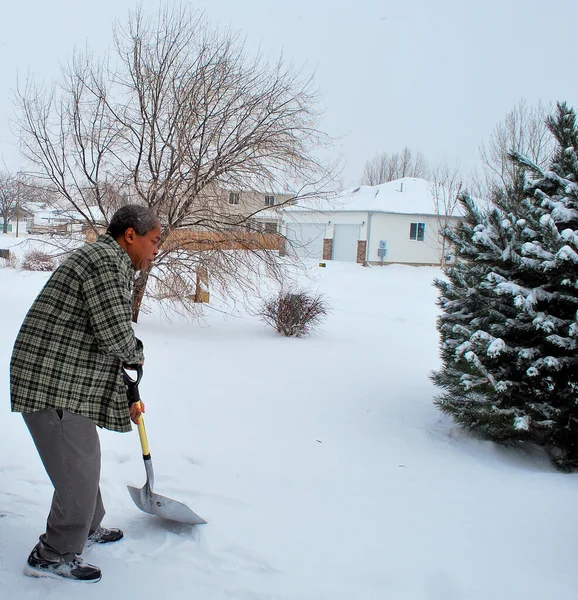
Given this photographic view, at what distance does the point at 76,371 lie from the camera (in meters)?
2.73

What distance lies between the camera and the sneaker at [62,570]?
9.20 feet

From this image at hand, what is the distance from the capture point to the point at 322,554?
3.19 metres

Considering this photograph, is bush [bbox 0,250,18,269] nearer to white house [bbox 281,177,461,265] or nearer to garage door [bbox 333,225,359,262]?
white house [bbox 281,177,461,265]

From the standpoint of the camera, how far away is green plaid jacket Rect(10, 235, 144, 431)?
266 cm

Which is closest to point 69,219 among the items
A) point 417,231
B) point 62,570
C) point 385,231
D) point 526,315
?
point 526,315

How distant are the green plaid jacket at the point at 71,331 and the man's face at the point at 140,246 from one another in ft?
0.48

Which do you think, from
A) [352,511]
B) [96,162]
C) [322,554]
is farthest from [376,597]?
[96,162]

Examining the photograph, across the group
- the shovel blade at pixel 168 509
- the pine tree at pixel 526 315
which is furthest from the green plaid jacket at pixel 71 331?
the pine tree at pixel 526 315

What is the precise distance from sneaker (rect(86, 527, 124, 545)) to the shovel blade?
0.75 ft

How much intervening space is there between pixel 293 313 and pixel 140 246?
346 inches

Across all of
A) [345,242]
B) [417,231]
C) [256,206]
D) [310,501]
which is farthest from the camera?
[345,242]

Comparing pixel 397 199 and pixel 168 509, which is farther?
pixel 397 199

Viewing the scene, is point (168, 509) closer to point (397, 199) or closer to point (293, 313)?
point (293, 313)

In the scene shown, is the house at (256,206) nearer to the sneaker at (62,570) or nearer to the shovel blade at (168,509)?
the shovel blade at (168,509)
